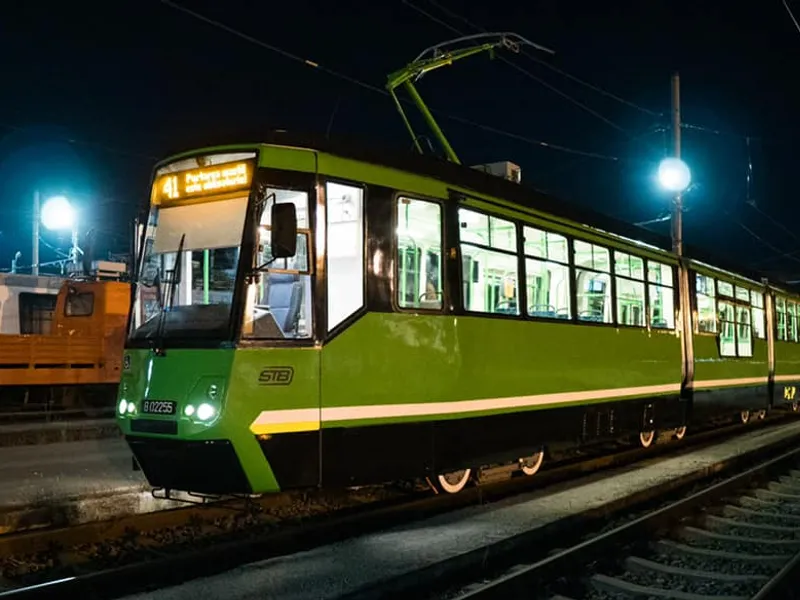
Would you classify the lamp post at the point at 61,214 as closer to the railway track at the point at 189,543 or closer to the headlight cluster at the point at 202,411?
the railway track at the point at 189,543

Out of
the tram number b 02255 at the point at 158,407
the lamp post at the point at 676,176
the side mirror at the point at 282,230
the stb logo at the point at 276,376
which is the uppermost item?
the lamp post at the point at 676,176

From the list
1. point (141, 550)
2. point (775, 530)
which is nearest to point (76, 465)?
point (141, 550)

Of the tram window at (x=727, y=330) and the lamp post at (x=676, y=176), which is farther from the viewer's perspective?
the lamp post at (x=676, y=176)

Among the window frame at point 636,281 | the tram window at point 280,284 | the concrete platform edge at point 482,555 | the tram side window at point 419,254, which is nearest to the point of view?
the concrete platform edge at point 482,555

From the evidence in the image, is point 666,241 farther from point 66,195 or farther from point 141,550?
point 66,195

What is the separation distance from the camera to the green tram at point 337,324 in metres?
6.52

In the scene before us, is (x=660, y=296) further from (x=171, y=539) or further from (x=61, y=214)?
(x=61, y=214)

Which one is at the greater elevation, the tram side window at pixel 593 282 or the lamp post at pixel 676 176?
the lamp post at pixel 676 176

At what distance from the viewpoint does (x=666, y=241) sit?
13.9 m

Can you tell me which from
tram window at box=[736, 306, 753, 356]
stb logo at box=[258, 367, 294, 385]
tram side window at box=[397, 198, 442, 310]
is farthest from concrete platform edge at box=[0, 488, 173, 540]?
tram window at box=[736, 306, 753, 356]

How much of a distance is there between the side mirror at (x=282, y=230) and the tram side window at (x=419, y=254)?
136 cm

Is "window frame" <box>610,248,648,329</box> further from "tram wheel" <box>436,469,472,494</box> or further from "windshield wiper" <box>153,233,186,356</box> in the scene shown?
"windshield wiper" <box>153,233,186,356</box>

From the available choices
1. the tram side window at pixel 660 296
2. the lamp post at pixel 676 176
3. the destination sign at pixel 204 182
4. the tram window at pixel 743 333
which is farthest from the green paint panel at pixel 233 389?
the lamp post at pixel 676 176

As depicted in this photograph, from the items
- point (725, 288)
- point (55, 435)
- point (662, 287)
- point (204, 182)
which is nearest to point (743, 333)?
point (725, 288)
